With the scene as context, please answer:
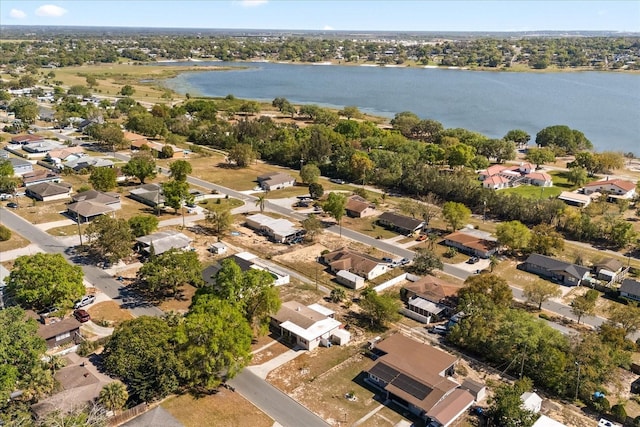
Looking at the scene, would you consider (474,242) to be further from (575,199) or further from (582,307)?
(575,199)

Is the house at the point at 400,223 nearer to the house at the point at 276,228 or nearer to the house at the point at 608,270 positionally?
the house at the point at 276,228

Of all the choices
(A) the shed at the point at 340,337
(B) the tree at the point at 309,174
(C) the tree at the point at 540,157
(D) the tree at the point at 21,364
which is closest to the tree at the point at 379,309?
(A) the shed at the point at 340,337

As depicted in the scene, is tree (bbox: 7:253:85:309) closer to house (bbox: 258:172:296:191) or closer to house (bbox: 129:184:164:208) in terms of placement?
house (bbox: 129:184:164:208)

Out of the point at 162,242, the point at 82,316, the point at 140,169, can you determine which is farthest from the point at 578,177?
the point at 82,316

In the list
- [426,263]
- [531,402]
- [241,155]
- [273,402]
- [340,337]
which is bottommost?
[273,402]

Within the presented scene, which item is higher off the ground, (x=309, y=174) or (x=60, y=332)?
(x=309, y=174)

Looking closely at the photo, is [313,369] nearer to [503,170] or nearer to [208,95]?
[503,170]

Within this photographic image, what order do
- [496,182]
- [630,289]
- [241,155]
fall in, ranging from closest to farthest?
[630,289] < [496,182] < [241,155]

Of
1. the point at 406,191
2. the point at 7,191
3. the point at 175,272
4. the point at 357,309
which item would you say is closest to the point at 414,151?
the point at 406,191

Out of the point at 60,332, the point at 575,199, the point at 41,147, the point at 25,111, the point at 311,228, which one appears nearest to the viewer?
the point at 60,332

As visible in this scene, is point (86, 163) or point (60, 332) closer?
point (60, 332)
